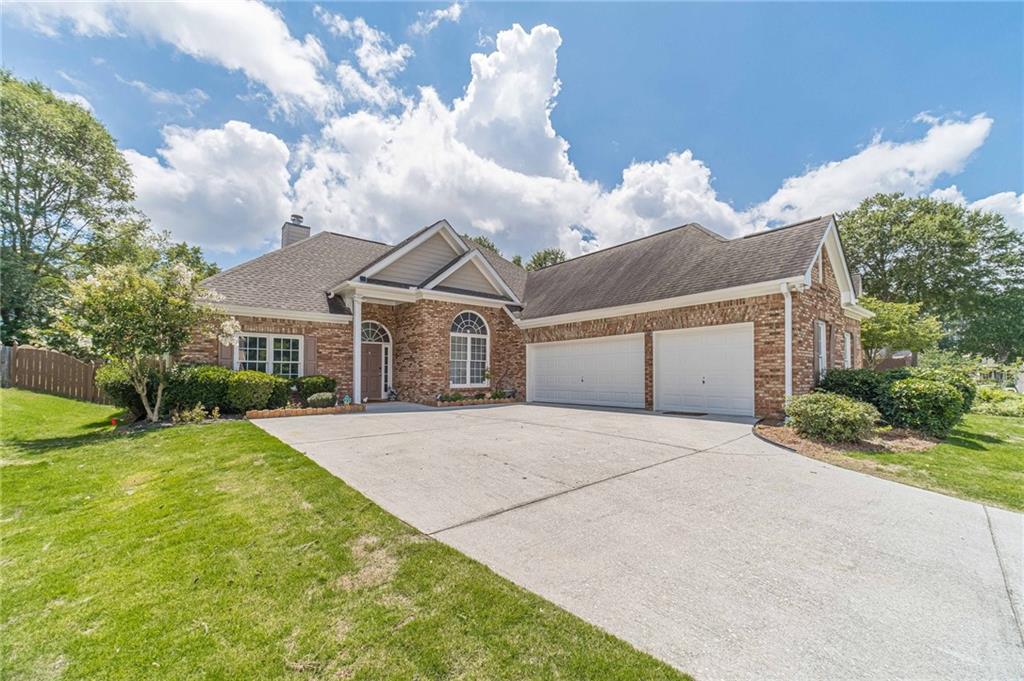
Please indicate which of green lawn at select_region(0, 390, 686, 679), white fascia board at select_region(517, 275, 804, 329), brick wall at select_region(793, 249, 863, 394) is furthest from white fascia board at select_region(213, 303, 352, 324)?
brick wall at select_region(793, 249, 863, 394)

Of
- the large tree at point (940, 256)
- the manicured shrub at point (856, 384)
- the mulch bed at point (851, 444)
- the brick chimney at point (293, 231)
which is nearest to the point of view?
the mulch bed at point (851, 444)

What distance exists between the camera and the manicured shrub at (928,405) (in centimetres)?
809

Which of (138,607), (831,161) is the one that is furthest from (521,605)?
(831,161)

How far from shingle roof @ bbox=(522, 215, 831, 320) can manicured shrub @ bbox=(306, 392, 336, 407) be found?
759cm

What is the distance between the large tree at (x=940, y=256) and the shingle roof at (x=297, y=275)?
3184cm

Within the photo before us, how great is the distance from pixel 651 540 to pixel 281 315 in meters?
12.5

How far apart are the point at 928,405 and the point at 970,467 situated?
8.02 ft

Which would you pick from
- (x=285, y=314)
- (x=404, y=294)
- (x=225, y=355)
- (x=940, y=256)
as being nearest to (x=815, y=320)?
(x=404, y=294)

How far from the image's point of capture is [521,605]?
2629 mm

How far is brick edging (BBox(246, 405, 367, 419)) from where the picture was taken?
10.5 metres

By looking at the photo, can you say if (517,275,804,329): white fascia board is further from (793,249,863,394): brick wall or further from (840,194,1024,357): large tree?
(840,194,1024,357): large tree

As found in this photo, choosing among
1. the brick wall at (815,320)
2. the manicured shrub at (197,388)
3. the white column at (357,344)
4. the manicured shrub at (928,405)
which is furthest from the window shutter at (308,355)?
the manicured shrub at (928,405)

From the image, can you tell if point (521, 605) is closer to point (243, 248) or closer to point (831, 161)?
point (831, 161)

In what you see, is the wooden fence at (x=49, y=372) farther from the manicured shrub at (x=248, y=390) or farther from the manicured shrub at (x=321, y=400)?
the manicured shrub at (x=321, y=400)
